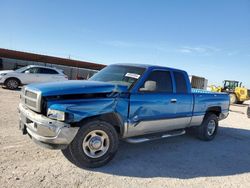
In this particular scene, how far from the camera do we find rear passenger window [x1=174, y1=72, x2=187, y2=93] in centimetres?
601

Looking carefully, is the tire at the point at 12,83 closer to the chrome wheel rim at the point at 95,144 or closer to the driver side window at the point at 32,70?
the driver side window at the point at 32,70

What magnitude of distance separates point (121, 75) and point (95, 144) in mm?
1732

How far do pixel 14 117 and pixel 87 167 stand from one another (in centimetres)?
426

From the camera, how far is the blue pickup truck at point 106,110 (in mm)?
4031

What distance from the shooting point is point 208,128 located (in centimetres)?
717

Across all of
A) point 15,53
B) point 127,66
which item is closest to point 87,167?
point 127,66

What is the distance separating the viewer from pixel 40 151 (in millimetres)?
4859

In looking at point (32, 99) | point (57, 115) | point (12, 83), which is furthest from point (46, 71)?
point (57, 115)

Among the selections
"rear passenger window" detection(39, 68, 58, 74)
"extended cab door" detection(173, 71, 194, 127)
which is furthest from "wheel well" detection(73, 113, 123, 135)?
"rear passenger window" detection(39, 68, 58, 74)

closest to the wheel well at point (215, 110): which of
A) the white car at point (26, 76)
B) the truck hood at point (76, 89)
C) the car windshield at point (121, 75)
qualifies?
the car windshield at point (121, 75)

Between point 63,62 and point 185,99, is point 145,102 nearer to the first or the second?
point 185,99

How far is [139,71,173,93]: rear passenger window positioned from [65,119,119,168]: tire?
1.18 meters

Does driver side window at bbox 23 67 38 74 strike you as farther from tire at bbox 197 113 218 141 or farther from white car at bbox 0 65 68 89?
tire at bbox 197 113 218 141

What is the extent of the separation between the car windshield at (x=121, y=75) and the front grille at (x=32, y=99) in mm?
1568
